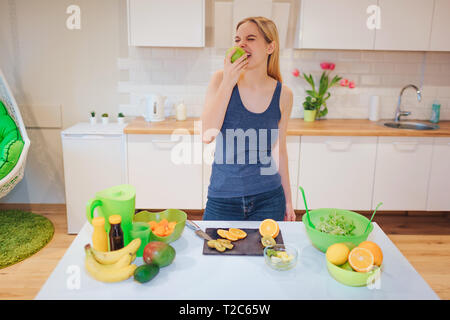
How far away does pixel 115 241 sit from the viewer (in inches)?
44.8

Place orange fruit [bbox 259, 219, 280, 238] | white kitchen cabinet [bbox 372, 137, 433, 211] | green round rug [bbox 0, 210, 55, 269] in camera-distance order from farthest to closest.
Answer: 1. white kitchen cabinet [bbox 372, 137, 433, 211]
2. green round rug [bbox 0, 210, 55, 269]
3. orange fruit [bbox 259, 219, 280, 238]

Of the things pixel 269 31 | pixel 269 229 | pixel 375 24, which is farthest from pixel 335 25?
pixel 269 229

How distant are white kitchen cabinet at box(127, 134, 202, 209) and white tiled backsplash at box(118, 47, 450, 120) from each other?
2.02ft

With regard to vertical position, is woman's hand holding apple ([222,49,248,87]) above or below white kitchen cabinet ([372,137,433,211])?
above

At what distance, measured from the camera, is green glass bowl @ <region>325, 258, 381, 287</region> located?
41.5 inches

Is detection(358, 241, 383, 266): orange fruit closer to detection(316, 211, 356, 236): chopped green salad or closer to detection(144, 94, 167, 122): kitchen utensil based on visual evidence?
detection(316, 211, 356, 236): chopped green salad

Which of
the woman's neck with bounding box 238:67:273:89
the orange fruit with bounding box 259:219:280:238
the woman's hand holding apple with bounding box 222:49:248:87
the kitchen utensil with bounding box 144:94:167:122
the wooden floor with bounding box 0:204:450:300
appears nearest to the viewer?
the orange fruit with bounding box 259:219:280:238

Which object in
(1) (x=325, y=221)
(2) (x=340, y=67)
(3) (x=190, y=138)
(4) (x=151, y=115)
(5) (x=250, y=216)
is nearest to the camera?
(1) (x=325, y=221)

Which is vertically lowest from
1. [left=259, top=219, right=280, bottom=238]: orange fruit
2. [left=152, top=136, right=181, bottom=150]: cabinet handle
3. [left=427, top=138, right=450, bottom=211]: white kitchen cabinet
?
[left=427, top=138, right=450, bottom=211]: white kitchen cabinet

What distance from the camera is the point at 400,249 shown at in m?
2.96

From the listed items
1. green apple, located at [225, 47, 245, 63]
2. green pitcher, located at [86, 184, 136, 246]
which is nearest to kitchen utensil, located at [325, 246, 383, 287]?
green pitcher, located at [86, 184, 136, 246]

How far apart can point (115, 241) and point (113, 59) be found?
2712mm
